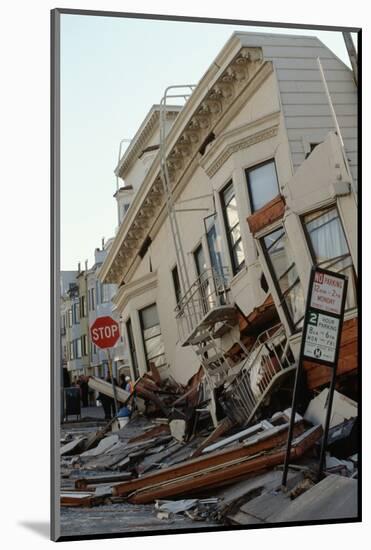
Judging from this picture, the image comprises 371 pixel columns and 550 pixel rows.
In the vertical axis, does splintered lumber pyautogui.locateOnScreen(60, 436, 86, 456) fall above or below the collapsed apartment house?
below

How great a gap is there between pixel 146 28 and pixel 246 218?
3.90 ft

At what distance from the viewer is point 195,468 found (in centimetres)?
508

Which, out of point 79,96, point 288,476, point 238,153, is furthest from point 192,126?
point 288,476

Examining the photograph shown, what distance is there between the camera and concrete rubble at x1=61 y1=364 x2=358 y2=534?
4969 millimetres

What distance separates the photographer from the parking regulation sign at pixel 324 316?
526 cm

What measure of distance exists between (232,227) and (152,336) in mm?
757

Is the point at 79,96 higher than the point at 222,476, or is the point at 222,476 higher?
the point at 79,96

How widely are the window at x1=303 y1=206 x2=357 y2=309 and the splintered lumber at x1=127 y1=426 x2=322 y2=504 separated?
832 millimetres

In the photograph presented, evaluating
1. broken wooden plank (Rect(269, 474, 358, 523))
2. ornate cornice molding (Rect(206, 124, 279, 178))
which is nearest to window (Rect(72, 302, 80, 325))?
ornate cornice molding (Rect(206, 124, 279, 178))

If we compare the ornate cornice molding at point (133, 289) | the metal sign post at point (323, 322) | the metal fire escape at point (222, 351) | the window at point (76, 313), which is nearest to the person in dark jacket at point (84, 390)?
the window at point (76, 313)

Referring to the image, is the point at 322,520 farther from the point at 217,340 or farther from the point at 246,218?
the point at 246,218

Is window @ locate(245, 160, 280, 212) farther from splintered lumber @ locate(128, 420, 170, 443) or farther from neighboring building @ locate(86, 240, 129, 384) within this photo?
splintered lumber @ locate(128, 420, 170, 443)

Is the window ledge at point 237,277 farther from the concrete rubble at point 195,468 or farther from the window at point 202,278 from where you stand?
the concrete rubble at point 195,468

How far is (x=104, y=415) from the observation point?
5.09 metres
